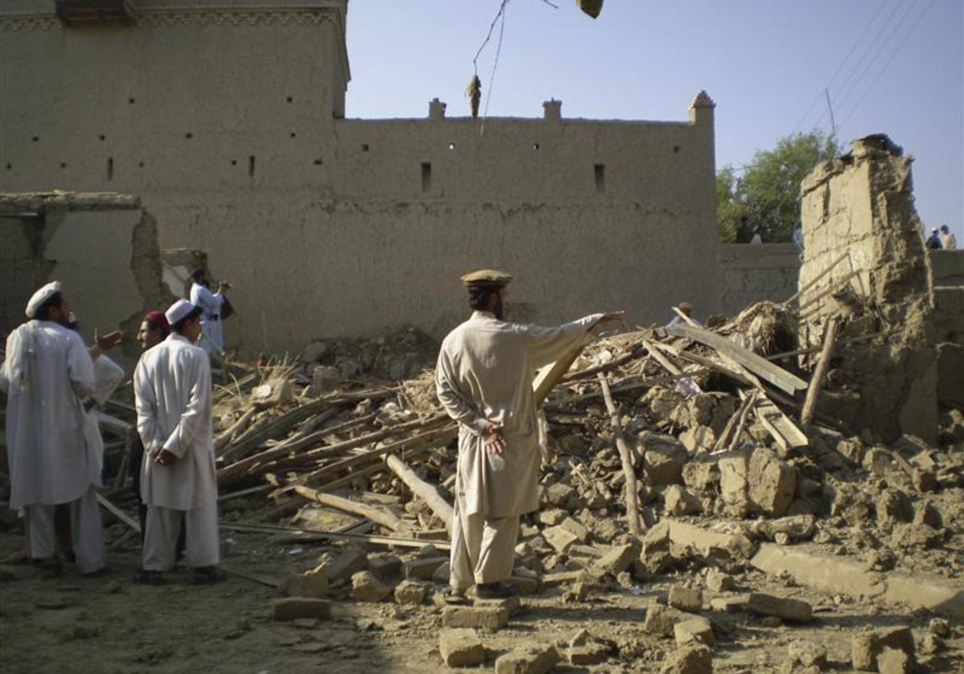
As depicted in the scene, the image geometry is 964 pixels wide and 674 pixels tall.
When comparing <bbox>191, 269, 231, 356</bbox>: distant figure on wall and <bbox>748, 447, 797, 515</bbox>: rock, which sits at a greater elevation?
<bbox>191, 269, 231, 356</bbox>: distant figure on wall

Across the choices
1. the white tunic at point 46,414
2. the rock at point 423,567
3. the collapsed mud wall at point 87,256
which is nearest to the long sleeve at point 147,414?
the white tunic at point 46,414

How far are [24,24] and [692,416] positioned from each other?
16156 mm

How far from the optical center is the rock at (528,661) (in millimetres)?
3287

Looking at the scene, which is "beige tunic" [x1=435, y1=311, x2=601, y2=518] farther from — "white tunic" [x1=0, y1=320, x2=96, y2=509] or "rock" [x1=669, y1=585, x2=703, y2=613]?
"white tunic" [x1=0, y1=320, x2=96, y2=509]

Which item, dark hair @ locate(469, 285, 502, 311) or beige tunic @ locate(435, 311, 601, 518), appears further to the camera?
dark hair @ locate(469, 285, 502, 311)

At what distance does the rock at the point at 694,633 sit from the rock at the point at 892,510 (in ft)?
7.13

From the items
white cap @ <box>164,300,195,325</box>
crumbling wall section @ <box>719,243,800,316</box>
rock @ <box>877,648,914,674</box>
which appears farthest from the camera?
crumbling wall section @ <box>719,243,800,316</box>

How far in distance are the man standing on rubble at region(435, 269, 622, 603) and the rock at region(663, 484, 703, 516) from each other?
1.74m

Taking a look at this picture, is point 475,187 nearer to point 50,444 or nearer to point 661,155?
point 661,155

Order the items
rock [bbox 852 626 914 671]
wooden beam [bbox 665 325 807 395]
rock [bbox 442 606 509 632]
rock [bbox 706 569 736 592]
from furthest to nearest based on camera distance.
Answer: wooden beam [bbox 665 325 807 395], rock [bbox 706 569 736 592], rock [bbox 442 606 509 632], rock [bbox 852 626 914 671]

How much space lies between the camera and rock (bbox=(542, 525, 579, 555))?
546cm

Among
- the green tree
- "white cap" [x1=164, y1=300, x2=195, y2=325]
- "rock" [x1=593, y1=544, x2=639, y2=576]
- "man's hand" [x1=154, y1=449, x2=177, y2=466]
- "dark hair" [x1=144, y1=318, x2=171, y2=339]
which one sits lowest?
"rock" [x1=593, y1=544, x2=639, y2=576]

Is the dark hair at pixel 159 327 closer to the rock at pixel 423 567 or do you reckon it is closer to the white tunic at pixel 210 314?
the rock at pixel 423 567

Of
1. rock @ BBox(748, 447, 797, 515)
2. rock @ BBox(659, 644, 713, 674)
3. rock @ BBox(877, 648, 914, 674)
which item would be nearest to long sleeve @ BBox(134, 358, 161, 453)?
rock @ BBox(659, 644, 713, 674)
